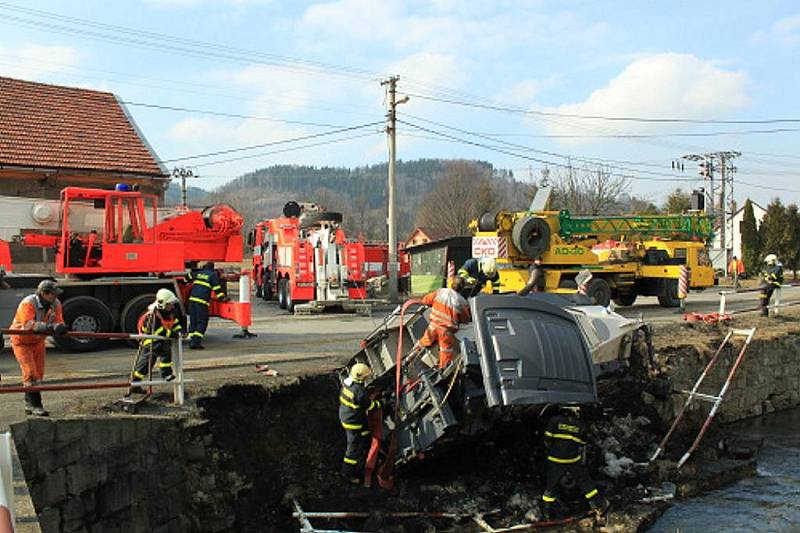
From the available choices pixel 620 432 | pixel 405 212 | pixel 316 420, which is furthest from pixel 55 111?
pixel 405 212

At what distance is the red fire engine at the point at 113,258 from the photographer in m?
11.3

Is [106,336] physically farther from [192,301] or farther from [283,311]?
[283,311]

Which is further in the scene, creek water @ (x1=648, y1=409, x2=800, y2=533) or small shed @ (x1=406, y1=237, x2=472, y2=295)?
small shed @ (x1=406, y1=237, x2=472, y2=295)

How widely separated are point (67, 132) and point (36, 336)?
16969mm

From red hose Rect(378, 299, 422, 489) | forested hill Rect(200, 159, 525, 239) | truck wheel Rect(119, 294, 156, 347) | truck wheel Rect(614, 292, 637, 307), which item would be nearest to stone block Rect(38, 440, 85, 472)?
red hose Rect(378, 299, 422, 489)

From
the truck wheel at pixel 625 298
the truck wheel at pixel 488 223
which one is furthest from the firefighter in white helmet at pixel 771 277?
the truck wheel at pixel 488 223

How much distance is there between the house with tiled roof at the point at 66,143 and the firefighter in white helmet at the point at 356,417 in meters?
15.8

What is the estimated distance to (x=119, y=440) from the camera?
6094mm

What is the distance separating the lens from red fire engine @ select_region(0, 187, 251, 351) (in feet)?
37.2

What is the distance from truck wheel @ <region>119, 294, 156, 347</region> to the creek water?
835 centimetres

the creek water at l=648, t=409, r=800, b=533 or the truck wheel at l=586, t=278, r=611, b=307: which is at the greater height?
the truck wheel at l=586, t=278, r=611, b=307

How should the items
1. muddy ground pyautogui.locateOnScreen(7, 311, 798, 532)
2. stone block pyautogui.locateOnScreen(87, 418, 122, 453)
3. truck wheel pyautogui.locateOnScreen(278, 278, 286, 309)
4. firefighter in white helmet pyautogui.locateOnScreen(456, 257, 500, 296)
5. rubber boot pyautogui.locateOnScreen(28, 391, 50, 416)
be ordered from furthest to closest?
truck wheel pyautogui.locateOnScreen(278, 278, 286, 309), firefighter in white helmet pyautogui.locateOnScreen(456, 257, 500, 296), muddy ground pyautogui.locateOnScreen(7, 311, 798, 532), rubber boot pyautogui.locateOnScreen(28, 391, 50, 416), stone block pyautogui.locateOnScreen(87, 418, 122, 453)

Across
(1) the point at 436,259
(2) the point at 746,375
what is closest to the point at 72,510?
(2) the point at 746,375

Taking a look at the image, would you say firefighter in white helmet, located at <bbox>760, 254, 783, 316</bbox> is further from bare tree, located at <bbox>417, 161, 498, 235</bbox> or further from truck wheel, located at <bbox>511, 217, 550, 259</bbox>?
bare tree, located at <bbox>417, 161, 498, 235</bbox>
